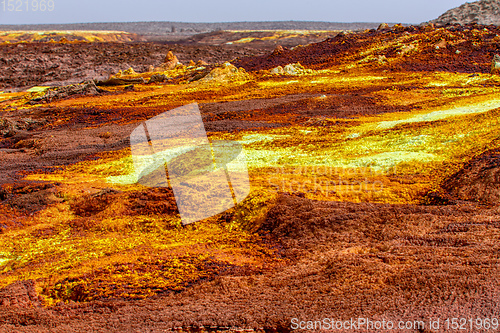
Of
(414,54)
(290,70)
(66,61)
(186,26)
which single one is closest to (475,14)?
(414,54)

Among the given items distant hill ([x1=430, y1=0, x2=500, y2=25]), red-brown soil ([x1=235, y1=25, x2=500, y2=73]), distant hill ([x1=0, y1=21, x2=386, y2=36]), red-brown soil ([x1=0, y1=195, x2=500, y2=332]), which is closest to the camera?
red-brown soil ([x1=0, y1=195, x2=500, y2=332])

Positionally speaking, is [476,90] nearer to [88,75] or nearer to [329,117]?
[329,117]

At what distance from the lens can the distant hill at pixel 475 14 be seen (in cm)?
3581

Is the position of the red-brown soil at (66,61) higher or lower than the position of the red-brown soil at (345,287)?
higher

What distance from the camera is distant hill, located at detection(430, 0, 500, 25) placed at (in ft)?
117

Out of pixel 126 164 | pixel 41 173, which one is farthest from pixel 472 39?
pixel 41 173

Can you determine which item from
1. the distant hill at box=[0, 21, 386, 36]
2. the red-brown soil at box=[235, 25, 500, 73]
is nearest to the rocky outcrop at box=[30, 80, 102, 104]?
the red-brown soil at box=[235, 25, 500, 73]

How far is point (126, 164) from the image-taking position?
36.2 feet

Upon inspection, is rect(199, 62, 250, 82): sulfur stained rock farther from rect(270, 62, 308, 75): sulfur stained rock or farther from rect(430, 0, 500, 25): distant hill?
rect(430, 0, 500, 25): distant hill

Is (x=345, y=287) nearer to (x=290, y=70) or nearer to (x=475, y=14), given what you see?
(x=290, y=70)

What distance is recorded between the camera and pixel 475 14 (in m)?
36.6

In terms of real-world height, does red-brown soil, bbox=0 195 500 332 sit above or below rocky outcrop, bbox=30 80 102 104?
below

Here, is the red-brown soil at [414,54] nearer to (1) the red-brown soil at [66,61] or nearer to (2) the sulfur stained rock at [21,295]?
(1) the red-brown soil at [66,61]

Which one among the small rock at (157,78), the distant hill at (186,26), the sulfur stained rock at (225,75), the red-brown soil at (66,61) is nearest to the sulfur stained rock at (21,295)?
the sulfur stained rock at (225,75)
